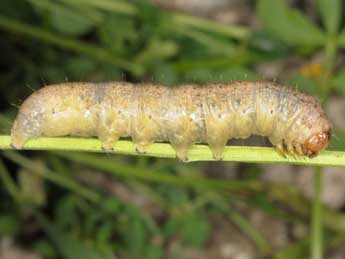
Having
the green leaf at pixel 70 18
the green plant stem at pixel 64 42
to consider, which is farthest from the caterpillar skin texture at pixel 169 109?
the green leaf at pixel 70 18

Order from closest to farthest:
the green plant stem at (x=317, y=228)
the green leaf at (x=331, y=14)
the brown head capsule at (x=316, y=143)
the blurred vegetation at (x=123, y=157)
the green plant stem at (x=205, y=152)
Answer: the green plant stem at (x=205, y=152)
the brown head capsule at (x=316, y=143)
the green plant stem at (x=317, y=228)
the green leaf at (x=331, y=14)
the blurred vegetation at (x=123, y=157)

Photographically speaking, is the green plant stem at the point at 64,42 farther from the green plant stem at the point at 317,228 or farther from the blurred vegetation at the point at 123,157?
the green plant stem at the point at 317,228

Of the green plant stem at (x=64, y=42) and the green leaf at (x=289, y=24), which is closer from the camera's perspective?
the green leaf at (x=289, y=24)

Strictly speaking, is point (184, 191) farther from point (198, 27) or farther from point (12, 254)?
point (12, 254)

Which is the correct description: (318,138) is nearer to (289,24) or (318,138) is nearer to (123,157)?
(289,24)

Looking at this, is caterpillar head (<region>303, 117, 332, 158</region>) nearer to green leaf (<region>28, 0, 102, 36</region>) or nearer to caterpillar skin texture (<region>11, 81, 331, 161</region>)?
caterpillar skin texture (<region>11, 81, 331, 161</region>)

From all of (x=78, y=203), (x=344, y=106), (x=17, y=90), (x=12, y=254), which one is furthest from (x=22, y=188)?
(x=344, y=106)
